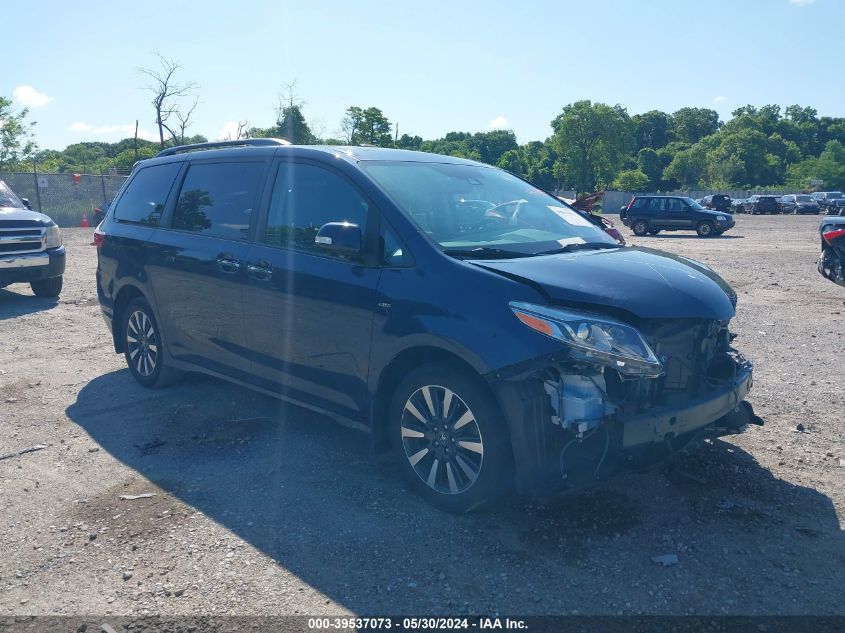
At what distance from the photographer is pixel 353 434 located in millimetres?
5246

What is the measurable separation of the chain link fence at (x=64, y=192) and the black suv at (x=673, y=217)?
22189 mm

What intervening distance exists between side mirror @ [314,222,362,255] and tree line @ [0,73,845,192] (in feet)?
114

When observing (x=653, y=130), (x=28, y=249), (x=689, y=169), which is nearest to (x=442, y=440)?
(x=28, y=249)

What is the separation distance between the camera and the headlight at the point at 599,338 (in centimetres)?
339

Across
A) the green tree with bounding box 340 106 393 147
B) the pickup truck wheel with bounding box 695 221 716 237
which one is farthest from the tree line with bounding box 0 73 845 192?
the pickup truck wheel with bounding box 695 221 716 237

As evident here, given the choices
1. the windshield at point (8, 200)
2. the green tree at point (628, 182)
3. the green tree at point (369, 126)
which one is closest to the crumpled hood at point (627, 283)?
the windshield at point (8, 200)

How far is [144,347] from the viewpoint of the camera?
20.4ft

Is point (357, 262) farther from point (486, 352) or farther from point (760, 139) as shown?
point (760, 139)

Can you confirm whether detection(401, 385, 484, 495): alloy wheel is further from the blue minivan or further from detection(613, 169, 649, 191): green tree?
detection(613, 169, 649, 191): green tree

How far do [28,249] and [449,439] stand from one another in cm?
938

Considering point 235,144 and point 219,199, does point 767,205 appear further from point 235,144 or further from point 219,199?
point 219,199

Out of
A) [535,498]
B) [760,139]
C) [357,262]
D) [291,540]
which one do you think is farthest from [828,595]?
[760,139]

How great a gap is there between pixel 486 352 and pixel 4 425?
4142 mm

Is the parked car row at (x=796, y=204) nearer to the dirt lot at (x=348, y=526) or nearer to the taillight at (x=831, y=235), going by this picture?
the taillight at (x=831, y=235)
